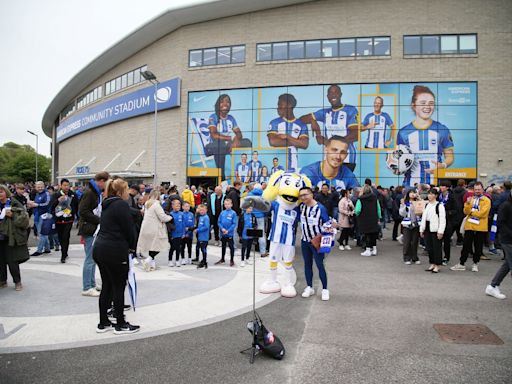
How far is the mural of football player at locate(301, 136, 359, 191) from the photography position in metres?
24.0

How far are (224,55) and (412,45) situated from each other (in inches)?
499

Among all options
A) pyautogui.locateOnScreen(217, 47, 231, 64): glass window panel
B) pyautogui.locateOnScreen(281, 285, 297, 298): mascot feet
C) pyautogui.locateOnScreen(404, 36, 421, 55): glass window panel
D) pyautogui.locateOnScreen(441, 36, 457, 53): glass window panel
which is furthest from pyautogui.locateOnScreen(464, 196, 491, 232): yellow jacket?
pyautogui.locateOnScreen(217, 47, 231, 64): glass window panel

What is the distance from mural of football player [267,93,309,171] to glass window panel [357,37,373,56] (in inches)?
205

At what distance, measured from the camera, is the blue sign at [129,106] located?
2712cm

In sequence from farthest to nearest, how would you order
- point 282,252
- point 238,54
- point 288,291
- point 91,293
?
1. point 238,54
2. point 282,252
3. point 288,291
4. point 91,293

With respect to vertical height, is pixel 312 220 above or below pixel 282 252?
above

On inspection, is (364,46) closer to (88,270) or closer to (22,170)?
(88,270)

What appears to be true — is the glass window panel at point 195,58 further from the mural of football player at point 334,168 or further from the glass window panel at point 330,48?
the mural of football player at point 334,168

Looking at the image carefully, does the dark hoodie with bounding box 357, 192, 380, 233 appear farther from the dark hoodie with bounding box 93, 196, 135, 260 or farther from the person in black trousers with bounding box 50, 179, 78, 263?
the person in black trousers with bounding box 50, 179, 78, 263

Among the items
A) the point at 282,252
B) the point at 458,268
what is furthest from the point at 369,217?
the point at 282,252

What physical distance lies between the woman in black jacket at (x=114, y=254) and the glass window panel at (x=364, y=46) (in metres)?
22.7

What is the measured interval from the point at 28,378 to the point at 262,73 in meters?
23.9

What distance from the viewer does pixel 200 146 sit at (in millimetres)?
26609

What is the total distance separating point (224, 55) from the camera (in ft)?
85.6
